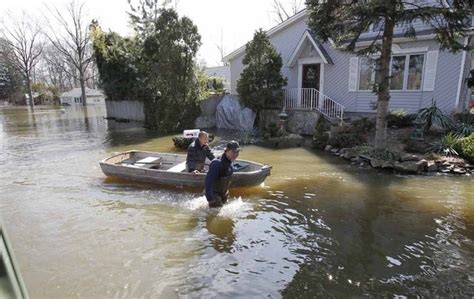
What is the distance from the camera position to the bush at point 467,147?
10462 mm

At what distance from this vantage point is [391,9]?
9484mm

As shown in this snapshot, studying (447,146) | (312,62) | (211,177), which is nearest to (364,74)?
(312,62)

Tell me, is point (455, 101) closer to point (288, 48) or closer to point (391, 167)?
point (391, 167)

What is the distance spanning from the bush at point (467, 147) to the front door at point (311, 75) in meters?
8.07

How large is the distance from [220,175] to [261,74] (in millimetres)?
10512

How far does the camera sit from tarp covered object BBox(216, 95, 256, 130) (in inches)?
727

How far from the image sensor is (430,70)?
1424cm

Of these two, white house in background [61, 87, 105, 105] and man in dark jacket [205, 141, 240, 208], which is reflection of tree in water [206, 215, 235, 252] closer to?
man in dark jacket [205, 141, 240, 208]

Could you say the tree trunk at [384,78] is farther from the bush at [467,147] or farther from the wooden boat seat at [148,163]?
the wooden boat seat at [148,163]

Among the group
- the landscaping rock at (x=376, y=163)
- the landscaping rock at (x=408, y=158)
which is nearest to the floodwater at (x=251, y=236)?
the landscaping rock at (x=376, y=163)

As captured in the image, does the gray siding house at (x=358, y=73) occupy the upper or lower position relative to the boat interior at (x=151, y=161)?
upper

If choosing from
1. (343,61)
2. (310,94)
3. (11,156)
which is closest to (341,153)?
(310,94)

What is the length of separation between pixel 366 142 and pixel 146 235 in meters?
9.56

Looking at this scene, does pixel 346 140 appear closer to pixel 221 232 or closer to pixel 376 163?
pixel 376 163
